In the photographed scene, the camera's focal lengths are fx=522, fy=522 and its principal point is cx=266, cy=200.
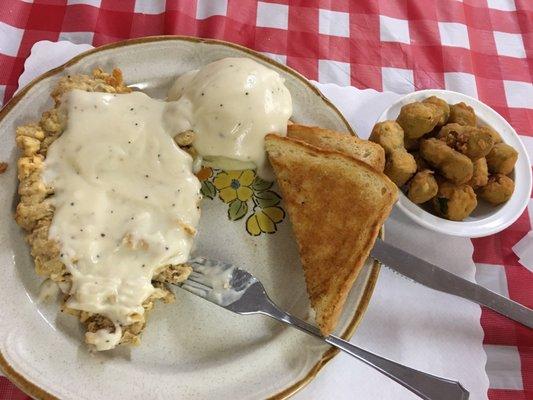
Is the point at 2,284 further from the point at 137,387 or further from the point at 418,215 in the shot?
the point at 418,215

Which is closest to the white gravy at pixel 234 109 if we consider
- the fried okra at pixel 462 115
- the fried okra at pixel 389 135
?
the fried okra at pixel 389 135

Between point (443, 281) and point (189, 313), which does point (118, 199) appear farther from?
point (443, 281)

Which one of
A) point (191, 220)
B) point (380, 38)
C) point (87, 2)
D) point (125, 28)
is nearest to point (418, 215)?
point (191, 220)

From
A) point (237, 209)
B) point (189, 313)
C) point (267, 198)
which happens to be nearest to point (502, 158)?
point (267, 198)

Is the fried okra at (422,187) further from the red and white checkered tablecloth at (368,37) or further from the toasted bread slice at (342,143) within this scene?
the red and white checkered tablecloth at (368,37)

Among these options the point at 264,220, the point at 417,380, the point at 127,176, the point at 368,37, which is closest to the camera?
the point at 417,380
